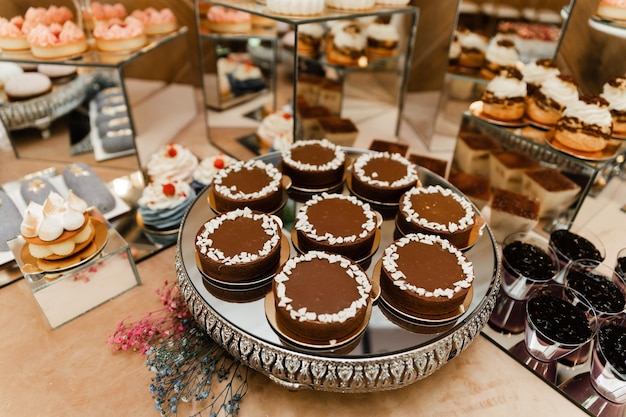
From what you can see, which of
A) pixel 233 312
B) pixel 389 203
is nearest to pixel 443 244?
pixel 389 203

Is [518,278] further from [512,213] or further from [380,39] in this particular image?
[380,39]

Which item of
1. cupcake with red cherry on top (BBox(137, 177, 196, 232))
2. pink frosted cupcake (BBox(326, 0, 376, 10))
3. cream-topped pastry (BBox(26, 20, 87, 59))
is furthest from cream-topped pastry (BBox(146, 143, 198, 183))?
pink frosted cupcake (BBox(326, 0, 376, 10))

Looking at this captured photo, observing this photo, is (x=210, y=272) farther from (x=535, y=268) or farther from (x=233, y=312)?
(x=535, y=268)

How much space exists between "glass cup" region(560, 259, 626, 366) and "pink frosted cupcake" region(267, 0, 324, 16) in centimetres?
149

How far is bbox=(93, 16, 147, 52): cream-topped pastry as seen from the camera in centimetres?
212

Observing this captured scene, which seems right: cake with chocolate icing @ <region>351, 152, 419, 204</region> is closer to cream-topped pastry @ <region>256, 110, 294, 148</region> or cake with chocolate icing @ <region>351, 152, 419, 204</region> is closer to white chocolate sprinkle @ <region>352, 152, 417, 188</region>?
white chocolate sprinkle @ <region>352, 152, 417, 188</region>

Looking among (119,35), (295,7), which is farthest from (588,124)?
(119,35)

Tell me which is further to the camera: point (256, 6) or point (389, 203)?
point (256, 6)

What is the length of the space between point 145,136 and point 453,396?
2.33 meters

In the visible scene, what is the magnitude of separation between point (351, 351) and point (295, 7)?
1482 millimetres

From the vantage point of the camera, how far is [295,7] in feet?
6.10

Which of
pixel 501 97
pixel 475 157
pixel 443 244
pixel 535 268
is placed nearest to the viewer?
pixel 443 244

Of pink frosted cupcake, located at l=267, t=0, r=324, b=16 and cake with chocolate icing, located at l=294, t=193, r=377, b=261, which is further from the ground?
pink frosted cupcake, located at l=267, t=0, r=324, b=16

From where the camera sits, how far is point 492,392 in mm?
1353
